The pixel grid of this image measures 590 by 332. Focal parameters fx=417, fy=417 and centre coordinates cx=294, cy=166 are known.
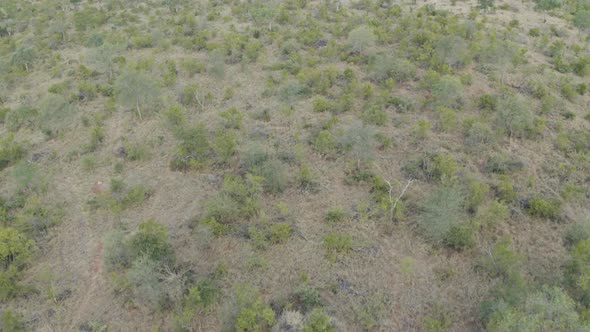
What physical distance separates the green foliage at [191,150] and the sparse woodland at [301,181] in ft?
0.43

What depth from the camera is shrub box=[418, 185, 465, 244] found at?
19.2m

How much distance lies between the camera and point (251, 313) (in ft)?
52.1

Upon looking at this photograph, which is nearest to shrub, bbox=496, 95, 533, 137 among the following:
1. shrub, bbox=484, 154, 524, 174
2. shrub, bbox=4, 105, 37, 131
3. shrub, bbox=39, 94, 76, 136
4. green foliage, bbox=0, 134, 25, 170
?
shrub, bbox=484, 154, 524, 174

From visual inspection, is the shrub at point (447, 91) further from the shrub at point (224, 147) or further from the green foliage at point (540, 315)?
the green foliage at point (540, 315)

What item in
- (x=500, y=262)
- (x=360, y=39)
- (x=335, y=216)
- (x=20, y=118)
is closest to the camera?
(x=500, y=262)

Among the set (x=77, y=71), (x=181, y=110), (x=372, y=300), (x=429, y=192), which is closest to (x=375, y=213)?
(x=429, y=192)

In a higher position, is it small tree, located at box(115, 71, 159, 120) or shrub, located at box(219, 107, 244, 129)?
small tree, located at box(115, 71, 159, 120)

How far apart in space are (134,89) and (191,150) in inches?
275

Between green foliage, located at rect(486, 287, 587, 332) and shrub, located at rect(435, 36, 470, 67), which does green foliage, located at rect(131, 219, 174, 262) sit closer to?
green foliage, located at rect(486, 287, 587, 332)

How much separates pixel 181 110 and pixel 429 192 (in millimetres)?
16566

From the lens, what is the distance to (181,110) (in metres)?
27.8

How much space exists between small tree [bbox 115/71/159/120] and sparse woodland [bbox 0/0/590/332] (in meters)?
0.14

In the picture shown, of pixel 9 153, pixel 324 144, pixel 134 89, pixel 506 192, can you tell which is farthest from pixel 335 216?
pixel 9 153

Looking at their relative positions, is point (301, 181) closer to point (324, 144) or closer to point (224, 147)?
point (324, 144)
